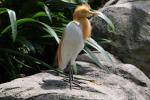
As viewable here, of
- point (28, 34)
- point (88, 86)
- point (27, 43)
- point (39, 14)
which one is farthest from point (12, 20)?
point (88, 86)

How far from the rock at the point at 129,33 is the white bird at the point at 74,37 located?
1482 mm

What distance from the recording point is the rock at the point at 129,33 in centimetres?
604

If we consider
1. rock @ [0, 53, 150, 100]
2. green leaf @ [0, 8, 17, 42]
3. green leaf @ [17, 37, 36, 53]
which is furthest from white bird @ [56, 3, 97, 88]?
green leaf @ [17, 37, 36, 53]

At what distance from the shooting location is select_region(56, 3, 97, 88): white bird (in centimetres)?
445

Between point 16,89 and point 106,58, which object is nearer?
point 16,89

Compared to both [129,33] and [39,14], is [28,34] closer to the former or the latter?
[39,14]

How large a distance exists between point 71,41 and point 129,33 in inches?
70.6

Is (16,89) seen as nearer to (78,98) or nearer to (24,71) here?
(78,98)

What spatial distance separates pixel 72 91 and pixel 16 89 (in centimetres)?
45

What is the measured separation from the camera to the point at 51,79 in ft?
15.6

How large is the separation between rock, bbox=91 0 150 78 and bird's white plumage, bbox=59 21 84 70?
150 cm

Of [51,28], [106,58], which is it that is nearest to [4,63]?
[51,28]

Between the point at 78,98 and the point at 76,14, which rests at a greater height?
the point at 76,14

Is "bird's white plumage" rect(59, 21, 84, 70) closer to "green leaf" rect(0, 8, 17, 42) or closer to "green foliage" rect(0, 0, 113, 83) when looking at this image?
"green leaf" rect(0, 8, 17, 42)
